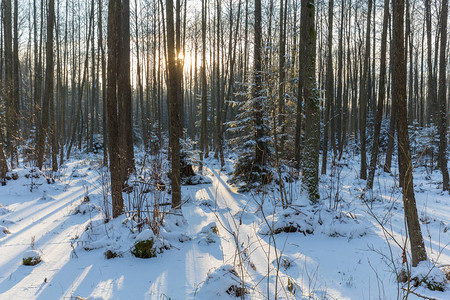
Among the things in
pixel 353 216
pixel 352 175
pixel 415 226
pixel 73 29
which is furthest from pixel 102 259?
pixel 73 29

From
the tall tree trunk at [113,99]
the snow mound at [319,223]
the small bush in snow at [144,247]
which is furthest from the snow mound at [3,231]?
the snow mound at [319,223]

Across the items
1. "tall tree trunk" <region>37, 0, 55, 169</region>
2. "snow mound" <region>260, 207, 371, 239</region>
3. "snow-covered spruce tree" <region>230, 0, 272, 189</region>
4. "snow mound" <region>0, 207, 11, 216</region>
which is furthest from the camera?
"tall tree trunk" <region>37, 0, 55, 169</region>

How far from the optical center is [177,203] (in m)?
5.36

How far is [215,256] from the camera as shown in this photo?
13.2 feet

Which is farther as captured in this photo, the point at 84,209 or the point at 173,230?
the point at 84,209

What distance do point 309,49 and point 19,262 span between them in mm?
6747

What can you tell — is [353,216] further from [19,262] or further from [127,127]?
[127,127]

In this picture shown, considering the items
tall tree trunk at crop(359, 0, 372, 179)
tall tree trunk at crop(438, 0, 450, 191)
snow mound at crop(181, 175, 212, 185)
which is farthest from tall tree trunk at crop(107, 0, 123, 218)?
tall tree trunk at crop(438, 0, 450, 191)

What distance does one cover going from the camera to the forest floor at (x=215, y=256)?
9.61 feet

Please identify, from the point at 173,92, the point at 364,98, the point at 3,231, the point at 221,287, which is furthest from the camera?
the point at 364,98

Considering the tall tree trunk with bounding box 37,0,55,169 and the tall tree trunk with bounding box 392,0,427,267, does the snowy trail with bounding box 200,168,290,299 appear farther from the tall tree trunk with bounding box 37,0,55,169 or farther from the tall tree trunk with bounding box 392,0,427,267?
the tall tree trunk with bounding box 37,0,55,169

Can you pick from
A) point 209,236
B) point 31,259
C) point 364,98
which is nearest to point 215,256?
point 209,236

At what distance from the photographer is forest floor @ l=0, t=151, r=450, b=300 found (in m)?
2.93

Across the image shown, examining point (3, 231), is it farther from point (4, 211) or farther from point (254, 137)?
point (254, 137)
